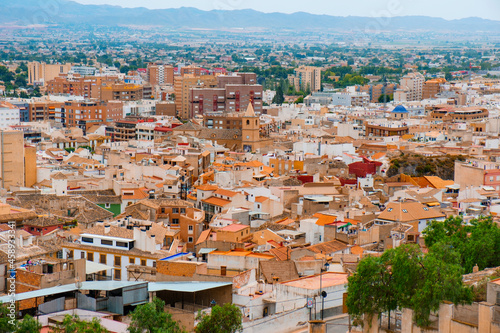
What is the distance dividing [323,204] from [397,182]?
4881 millimetres

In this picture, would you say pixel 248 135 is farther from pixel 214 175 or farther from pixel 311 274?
pixel 311 274

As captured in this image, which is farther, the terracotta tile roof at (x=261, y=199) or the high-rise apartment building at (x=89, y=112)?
the high-rise apartment building at (x=89, y=112)

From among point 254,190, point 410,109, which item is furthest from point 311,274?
point 410,109

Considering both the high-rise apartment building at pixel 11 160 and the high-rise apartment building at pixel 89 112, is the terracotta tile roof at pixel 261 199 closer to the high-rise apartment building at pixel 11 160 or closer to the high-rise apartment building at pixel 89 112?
the high-rise apartment building at pixel 11 160

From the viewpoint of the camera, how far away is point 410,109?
2037 inches

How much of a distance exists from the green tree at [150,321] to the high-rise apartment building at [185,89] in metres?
42.2

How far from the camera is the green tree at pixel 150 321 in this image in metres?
11.5

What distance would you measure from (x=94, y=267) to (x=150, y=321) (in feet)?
12.7

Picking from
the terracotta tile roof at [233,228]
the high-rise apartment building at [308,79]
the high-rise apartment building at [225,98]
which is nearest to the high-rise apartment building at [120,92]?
the high-rise apartment building at [225,98]

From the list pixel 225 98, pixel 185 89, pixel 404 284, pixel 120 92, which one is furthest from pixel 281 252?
pixel 120 92

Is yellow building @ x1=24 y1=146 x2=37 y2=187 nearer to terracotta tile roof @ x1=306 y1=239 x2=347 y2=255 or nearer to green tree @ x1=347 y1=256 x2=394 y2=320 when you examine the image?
terracotta tile roof @ x1=306 y1=239 x2=347 y2=255

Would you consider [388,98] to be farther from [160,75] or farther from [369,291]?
[369,291]

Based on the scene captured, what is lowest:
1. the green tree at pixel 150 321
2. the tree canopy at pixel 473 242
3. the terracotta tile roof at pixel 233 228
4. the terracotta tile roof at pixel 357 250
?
the terracotta tile roof at pixel 357 250

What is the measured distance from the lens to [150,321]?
37.9 ft
